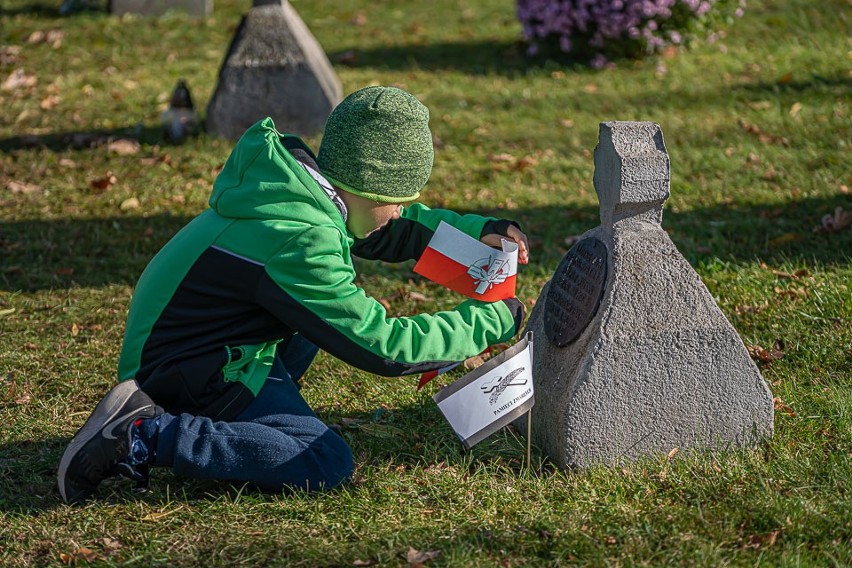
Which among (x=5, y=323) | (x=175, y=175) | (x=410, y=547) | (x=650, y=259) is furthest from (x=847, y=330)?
(x=175, y=175)

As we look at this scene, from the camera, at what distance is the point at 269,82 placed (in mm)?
6500

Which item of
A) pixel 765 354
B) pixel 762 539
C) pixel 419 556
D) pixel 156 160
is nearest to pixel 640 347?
pixel 762 539

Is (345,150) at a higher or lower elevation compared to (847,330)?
higher

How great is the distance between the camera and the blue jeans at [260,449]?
9.38 ft

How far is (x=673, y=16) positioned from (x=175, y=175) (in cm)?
421

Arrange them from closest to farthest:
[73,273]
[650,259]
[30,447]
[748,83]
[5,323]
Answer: [650,259], [30,447], [5,323], [73,273], [748,83]

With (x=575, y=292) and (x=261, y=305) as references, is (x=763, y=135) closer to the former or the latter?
(x=575, y=292)

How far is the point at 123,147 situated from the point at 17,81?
200 cm

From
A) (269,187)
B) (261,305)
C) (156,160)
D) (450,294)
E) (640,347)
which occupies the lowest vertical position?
(450,294)

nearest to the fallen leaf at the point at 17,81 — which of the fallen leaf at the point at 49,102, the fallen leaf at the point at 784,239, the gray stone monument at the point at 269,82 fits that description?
the fallen leaf at the point at 49,102

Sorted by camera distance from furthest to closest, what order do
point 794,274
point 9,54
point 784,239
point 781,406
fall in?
point 9,54 < point 784,239 < point 794,274 < point 781,406

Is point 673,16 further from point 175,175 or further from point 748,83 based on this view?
point 175,175

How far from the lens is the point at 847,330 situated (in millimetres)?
3744

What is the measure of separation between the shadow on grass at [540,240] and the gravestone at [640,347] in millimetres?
1731
